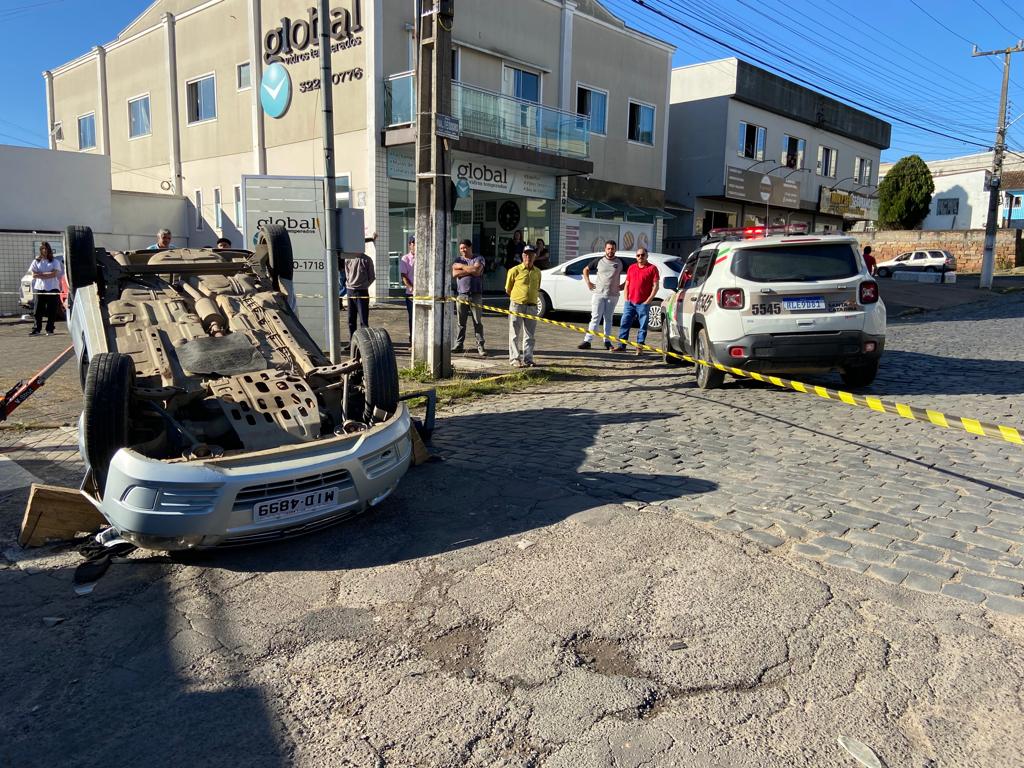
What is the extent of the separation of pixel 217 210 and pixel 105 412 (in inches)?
901

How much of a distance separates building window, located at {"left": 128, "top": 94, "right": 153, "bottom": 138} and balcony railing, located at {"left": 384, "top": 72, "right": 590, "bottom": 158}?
12.4m

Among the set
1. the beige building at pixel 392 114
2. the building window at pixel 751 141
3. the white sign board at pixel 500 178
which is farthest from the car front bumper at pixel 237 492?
the building window at pixel 751 141

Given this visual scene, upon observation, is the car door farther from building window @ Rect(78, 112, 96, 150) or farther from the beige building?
building window @ Rect(78, 112, 96, 150)

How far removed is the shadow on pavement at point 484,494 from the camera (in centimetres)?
447

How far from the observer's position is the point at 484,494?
5398 mm

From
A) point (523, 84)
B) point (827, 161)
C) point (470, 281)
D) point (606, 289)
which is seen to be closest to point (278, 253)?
point (470, 281)

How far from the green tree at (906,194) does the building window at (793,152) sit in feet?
45.8

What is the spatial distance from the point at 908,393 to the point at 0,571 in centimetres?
902

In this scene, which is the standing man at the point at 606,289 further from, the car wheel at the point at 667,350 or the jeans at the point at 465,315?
the jeans at the point at 465,315

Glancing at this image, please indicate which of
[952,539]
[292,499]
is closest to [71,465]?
[292,499]

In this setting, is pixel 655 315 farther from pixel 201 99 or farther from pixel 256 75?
pixel 201 99

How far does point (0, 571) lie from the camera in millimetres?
4312

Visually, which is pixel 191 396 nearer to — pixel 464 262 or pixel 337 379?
pixel 337 379

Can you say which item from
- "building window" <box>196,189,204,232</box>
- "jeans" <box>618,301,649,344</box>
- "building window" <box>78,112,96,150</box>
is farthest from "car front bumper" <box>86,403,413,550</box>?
"building window" <box>78,112,96,150</box>
